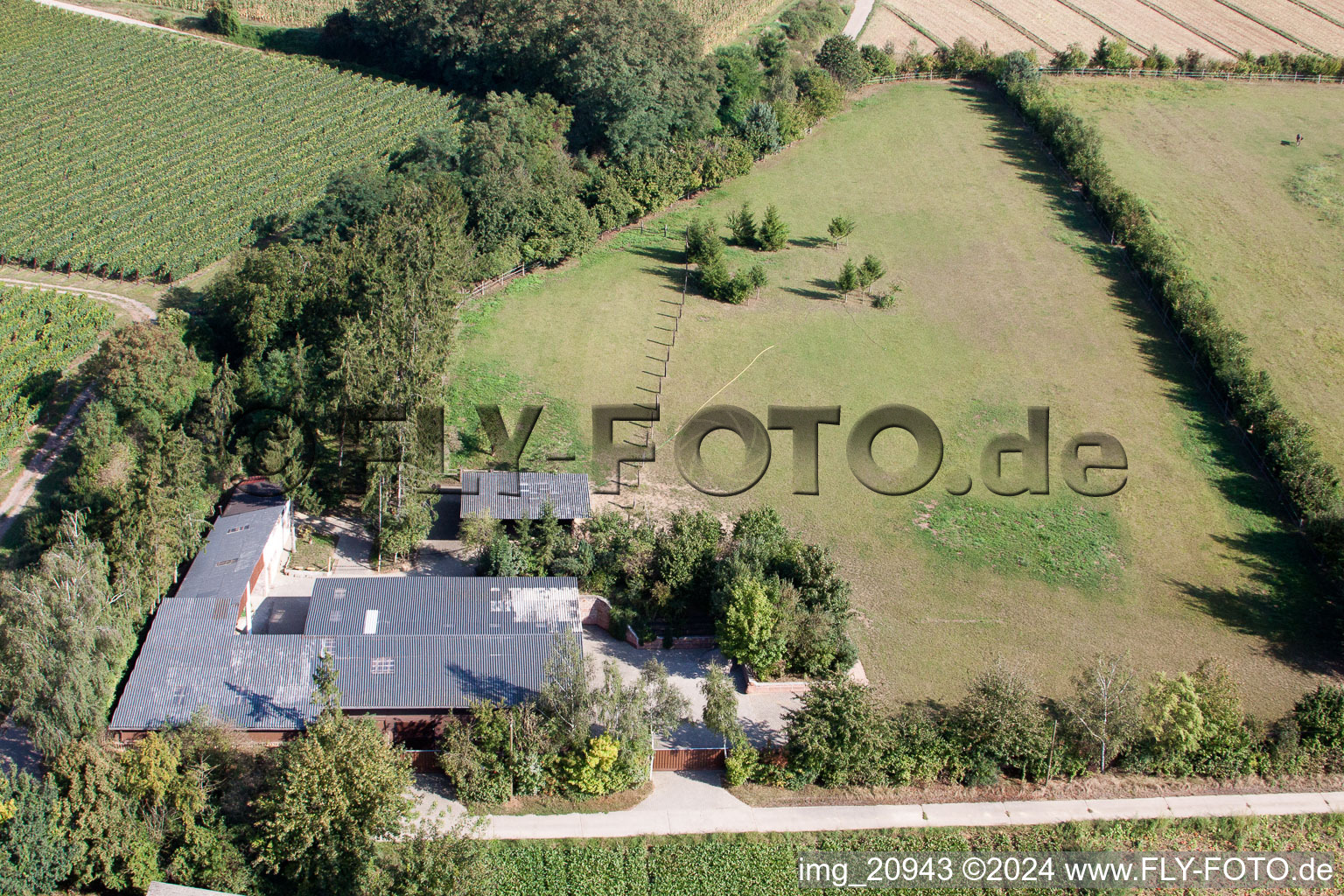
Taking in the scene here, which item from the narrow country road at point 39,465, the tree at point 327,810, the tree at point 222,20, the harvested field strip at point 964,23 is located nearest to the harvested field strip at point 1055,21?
the harvested field strip at point 964,23

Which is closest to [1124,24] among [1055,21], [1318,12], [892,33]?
[1055,21]

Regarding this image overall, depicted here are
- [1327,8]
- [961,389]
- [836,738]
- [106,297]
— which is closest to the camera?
[836,738]

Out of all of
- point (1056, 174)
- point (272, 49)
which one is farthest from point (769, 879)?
point (272, 49)

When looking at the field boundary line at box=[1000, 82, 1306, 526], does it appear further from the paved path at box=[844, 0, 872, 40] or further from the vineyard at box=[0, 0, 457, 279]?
the vineyard at box=[0, 0, 457, 279]

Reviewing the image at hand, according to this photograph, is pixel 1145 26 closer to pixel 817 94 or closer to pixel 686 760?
pixel 817 94

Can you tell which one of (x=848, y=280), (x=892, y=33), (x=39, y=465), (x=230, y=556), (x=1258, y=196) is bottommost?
(x=230, y=556)

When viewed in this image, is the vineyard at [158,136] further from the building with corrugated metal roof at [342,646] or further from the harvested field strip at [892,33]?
the harvested field strip at [892,33]
